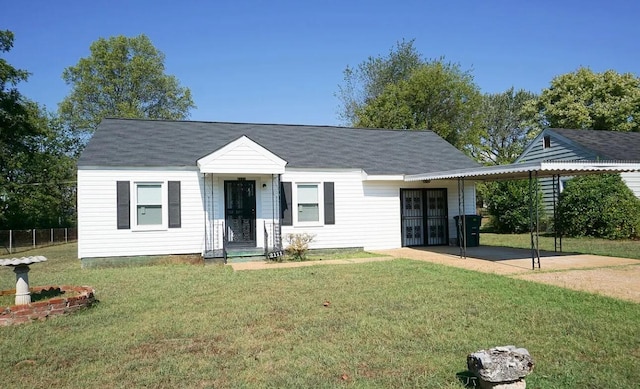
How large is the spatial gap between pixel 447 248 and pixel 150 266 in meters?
9.70

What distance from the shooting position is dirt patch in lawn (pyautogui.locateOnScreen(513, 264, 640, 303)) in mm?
7854

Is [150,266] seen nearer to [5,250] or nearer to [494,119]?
[5,250]

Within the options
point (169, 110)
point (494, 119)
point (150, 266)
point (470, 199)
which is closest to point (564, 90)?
point (494, 119)

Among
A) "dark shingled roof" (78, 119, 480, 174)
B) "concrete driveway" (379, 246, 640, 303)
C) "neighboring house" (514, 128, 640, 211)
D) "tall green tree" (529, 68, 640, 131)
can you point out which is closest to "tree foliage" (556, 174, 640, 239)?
"neighboring house" (514, 128, 640, 211)

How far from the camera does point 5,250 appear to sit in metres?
20.1

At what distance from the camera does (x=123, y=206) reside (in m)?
13.2

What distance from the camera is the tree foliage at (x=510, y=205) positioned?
73.2ft

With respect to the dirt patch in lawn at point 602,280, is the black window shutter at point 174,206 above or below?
above

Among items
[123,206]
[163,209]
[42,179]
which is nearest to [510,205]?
[163,209]

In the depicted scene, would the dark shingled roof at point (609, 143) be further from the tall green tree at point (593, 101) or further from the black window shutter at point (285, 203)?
the black window shutter at point (285, 203)

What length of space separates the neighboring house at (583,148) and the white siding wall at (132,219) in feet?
56.4

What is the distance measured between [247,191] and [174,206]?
2277 millimetres

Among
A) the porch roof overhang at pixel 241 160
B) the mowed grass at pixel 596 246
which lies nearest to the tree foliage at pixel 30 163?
the porch roof overhang at pixel 241 160

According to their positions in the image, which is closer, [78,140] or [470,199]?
[470,199]
